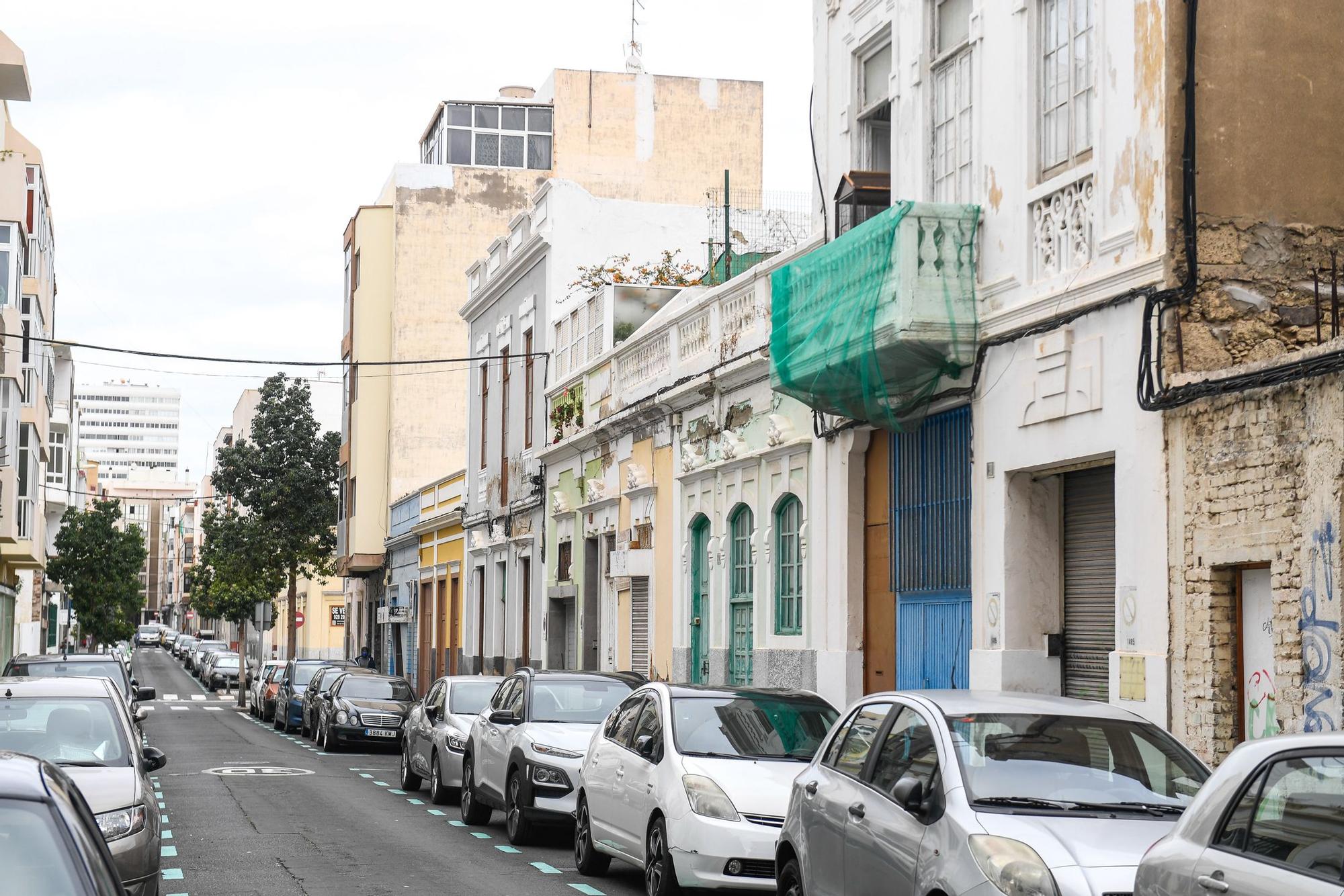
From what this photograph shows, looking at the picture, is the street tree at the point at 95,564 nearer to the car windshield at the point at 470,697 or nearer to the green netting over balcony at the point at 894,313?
the car windshield at the point at 470,697

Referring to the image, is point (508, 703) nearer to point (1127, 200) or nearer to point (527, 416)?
point (1127, 200)

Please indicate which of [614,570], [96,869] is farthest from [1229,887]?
[614,570]

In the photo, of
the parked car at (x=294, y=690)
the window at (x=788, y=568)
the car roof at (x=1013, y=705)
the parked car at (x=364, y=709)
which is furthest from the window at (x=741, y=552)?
the parked car at (x=294, y=690)

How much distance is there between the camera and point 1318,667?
11273mm

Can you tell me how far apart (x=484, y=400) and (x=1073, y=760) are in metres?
30.8

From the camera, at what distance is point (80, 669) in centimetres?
2244

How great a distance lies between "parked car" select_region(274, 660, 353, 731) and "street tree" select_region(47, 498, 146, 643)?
37893 mm

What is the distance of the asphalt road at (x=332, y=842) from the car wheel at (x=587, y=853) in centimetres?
11

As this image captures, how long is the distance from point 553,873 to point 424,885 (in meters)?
1.28

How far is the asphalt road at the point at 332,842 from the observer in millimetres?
13258

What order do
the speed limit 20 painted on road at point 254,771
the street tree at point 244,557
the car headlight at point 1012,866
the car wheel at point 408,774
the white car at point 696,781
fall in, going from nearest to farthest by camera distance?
the car headlight at point 1012,866, the white car at point 696,781, the car wheel at point 408,774, the speed limit 20 painted on road at point 254,771, the street tree at point 244,557

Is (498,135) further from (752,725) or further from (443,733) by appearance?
(752,725)

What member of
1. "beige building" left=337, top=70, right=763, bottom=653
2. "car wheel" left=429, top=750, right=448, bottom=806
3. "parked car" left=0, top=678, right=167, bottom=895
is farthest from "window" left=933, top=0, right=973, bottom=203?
"beige building" left=337, top=70, right=763, bottom=653

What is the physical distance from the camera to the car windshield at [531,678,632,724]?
16750 millimetres
